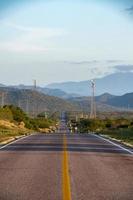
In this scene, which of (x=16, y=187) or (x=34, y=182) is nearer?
(x=16, y=187)

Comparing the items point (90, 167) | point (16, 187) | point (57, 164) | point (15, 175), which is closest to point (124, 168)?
point (90, 167)

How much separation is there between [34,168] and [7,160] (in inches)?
145

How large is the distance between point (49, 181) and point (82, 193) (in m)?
2.52

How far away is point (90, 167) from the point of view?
21.7 meters

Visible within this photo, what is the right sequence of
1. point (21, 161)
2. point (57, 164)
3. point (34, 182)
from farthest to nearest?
point (21, 161), point (57, 164), point (34, 182)

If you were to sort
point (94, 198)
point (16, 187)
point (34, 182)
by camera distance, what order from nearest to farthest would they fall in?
point (94, 198), point (16, 187), point (34, 182)

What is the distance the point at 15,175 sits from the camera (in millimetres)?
18609

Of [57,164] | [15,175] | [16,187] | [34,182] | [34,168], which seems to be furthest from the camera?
[57,164]

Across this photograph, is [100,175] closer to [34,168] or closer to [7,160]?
[34,168]

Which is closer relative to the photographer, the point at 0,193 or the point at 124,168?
the point at 0,193

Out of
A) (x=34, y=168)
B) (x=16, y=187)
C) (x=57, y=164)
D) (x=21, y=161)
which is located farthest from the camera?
(x=21, y=161)

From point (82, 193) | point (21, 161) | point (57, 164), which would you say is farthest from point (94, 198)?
point (21, 161)

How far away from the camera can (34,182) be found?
16.8 m

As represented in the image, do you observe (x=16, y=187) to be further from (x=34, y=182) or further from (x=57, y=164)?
(x=57, y=164)
